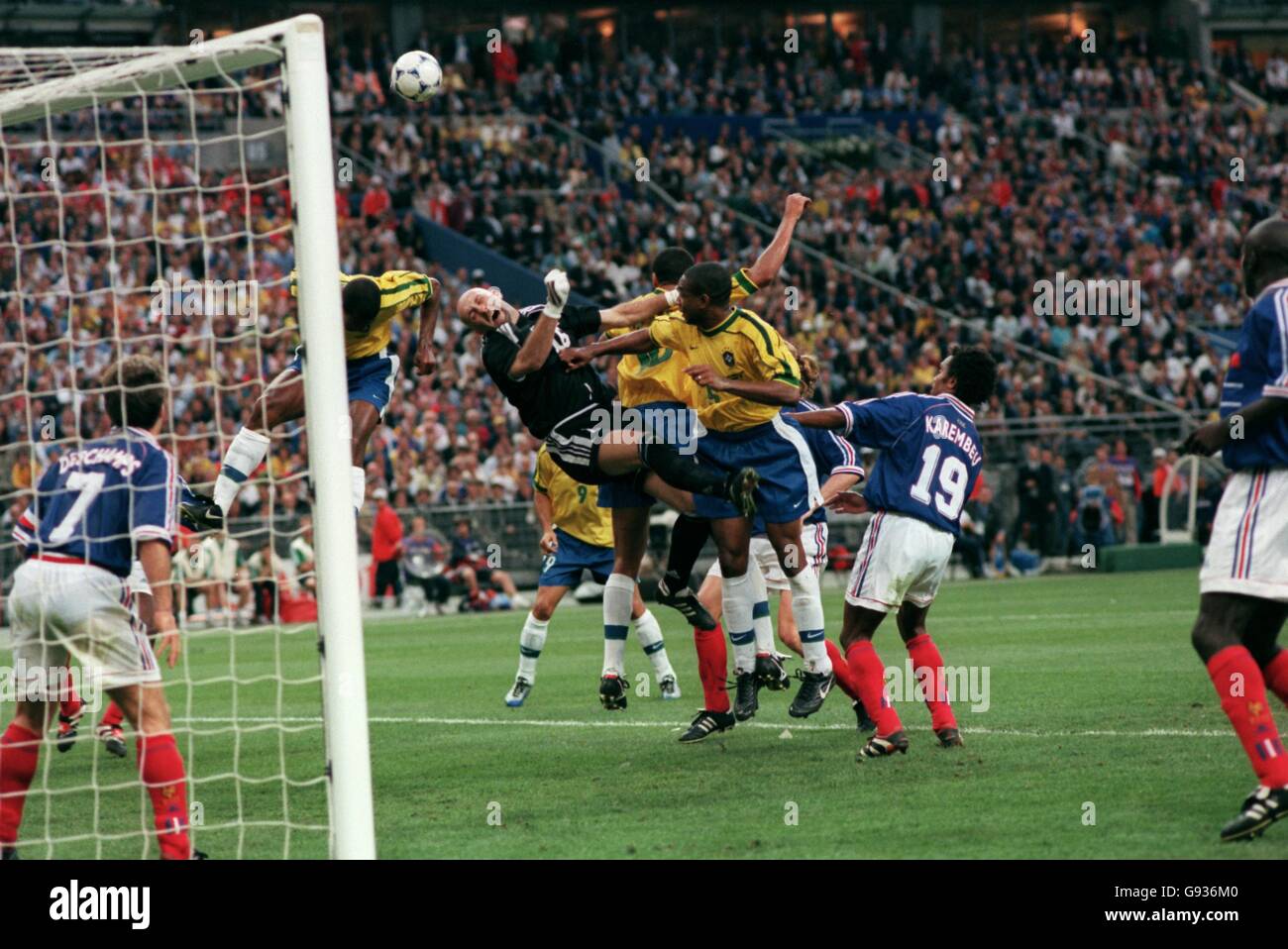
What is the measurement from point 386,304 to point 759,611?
9.88 ft

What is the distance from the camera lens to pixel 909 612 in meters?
8.86

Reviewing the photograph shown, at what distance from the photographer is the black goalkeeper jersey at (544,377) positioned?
986 centimetres

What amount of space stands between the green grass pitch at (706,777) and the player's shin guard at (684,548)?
3.10 ft

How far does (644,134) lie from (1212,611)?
30.9 m

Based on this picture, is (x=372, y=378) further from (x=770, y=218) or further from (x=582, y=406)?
(x=770, y=218)

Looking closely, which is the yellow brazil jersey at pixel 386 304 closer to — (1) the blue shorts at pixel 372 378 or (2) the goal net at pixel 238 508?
(1) the blue shorts at pixel 372 378

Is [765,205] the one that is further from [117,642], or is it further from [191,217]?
[117,642]

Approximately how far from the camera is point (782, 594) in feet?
39.7

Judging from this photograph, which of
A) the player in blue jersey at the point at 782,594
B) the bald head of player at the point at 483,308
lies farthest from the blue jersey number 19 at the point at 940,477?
the bald head of player at the point at 483,308

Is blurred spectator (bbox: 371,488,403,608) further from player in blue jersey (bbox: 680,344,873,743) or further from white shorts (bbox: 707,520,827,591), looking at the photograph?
white shorts (bbox: 707,520,827,591)
